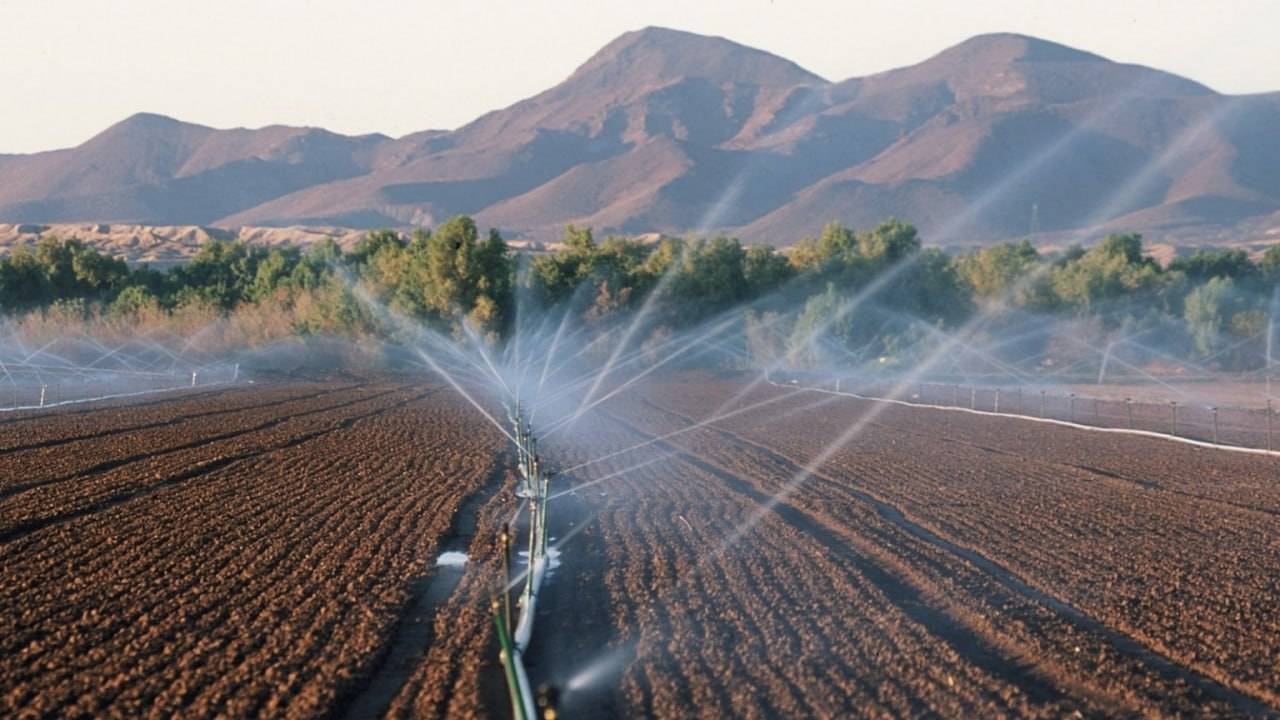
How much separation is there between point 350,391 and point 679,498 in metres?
35.0

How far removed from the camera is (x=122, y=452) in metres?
25.3

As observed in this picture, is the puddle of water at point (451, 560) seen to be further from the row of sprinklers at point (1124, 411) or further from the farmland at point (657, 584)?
the row of sprinklers at point (1124, 411)

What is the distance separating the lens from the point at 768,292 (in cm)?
8256

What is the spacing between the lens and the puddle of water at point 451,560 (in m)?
14.9

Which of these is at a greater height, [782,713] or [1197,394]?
[782,713]

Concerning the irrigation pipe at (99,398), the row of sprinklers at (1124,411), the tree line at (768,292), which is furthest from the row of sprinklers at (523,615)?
the tree line at (768,292)

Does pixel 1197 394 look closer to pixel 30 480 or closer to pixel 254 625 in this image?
pixel 30 480

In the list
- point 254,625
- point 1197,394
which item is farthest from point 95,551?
point 1197,394

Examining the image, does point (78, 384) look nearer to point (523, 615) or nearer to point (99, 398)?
point (99, 398)

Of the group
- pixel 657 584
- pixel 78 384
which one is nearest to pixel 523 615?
pixel 657 584

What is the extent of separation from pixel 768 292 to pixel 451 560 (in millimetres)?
68305

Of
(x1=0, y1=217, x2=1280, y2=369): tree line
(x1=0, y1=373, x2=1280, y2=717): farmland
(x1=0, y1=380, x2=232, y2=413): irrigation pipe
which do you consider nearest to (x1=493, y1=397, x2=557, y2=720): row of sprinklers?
(x1=0, y1=373, x2=1280, y2=717): farmland

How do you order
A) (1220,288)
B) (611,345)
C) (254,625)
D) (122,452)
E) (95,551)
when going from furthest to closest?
(611,345)
(1220,288)
(122,452)
(95,551)
(254,625)

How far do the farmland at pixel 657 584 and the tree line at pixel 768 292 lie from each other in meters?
46.4
